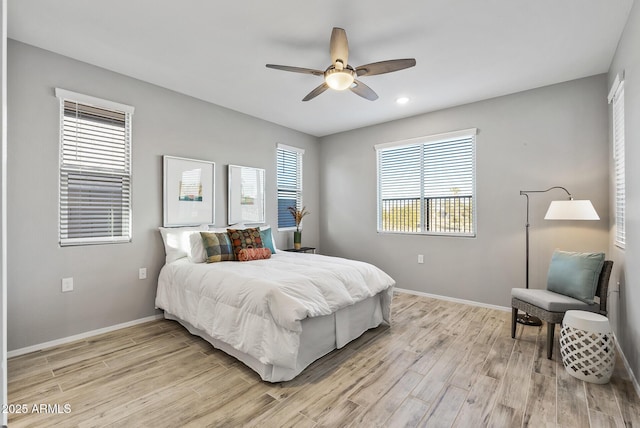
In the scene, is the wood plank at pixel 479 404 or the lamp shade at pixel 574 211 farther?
the lamp shade at pixel 574 211

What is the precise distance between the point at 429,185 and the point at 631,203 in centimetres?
231

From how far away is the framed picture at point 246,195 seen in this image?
165 inches

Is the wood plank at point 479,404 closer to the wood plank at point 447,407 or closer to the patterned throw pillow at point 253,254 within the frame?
the wood plank at point 447,407

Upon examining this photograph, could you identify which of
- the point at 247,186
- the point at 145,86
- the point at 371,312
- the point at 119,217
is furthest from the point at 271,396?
the point at 145,86

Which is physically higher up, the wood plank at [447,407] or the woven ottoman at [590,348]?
the woven ottoman at [590,348]

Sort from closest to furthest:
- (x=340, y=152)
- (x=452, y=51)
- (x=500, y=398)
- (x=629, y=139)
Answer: (x=500, y=398), (x=629, y=139), (x=452, y=51), (x=340, y=152)

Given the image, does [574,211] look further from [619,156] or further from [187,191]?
[187,191]

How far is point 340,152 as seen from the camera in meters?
5.40

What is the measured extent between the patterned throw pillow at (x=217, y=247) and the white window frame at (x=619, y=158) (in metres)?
3.67

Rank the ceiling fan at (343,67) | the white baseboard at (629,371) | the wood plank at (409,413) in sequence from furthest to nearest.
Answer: the ceiling fan at (343,67), the white baseboard at (629,371), the wood plank at (409,413)

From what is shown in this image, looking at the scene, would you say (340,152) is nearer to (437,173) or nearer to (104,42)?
(437,173)

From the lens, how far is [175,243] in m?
3.39

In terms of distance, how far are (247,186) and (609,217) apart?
4276 mm

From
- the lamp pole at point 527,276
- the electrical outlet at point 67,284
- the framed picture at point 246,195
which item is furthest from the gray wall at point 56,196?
the lamp pole at point 527,276
